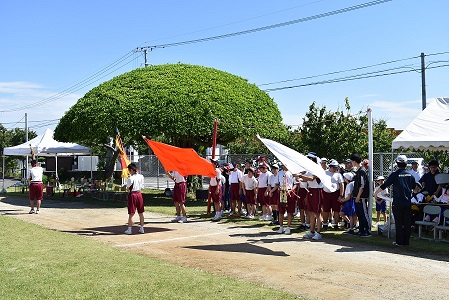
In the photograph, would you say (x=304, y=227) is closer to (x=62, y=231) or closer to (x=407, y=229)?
(x=407, y=229)

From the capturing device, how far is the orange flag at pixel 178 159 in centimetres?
1493

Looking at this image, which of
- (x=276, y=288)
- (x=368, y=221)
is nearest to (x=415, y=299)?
(x=276, y=288)

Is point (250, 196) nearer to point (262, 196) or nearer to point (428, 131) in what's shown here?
point (262, 196)

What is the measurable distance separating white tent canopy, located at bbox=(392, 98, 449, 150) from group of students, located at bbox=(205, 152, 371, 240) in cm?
121

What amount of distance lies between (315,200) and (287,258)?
8.02 feet

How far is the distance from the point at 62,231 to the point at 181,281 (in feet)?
23.9

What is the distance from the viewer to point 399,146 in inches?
503

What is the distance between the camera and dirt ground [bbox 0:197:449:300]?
776cm

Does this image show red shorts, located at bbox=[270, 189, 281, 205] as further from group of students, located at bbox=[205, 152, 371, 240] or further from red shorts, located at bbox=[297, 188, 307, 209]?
red shorts, located at bbox=[297, 188, 307, 209]

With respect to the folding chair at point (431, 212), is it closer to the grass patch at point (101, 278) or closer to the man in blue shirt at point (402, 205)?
Result: the man in blue shirt at point (402, 205)

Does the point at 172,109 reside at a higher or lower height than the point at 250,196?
higher

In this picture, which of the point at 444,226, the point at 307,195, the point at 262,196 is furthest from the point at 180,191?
the point at 444,226

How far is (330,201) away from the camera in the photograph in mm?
13172

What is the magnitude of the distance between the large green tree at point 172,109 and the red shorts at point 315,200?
10.2m
